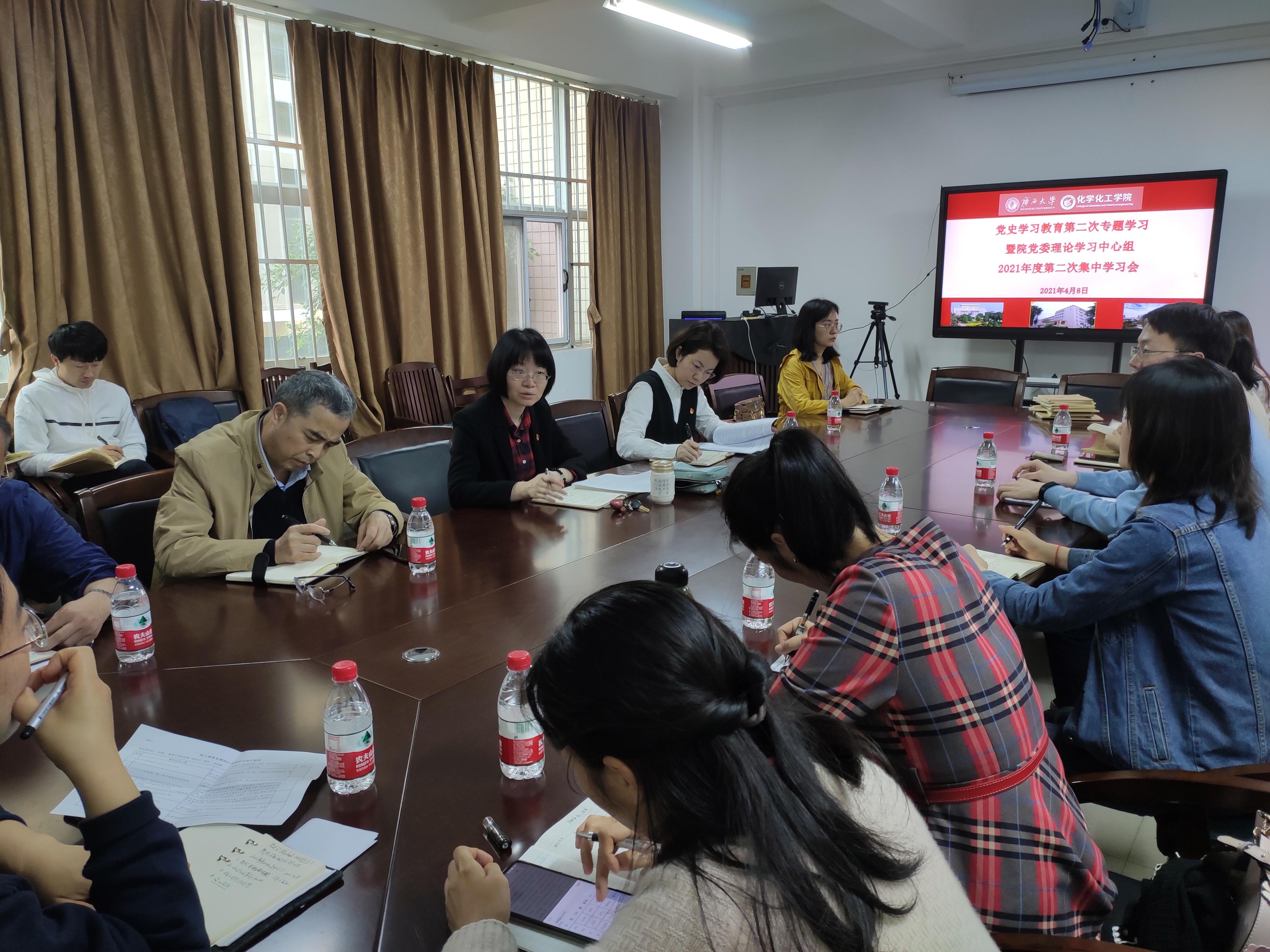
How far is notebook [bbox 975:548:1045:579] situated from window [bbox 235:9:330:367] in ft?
13.7

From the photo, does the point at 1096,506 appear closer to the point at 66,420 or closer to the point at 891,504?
the point at 891,504

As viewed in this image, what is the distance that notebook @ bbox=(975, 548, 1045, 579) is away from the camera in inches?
77.5

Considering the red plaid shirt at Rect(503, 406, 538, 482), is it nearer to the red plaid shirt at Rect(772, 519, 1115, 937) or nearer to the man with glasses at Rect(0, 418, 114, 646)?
the man with glasses at Rect(0, 418, 114, 646)

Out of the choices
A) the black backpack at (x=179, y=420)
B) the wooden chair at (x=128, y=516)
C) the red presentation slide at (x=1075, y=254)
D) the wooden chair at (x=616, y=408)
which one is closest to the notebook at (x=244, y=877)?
the wooden chair at (x=128, y=516)

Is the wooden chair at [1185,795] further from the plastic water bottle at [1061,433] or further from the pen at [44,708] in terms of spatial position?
the plastic water bottle at [1061,433]

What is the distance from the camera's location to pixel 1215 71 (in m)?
5.25

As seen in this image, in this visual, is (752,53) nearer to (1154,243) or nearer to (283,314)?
(1154,243)

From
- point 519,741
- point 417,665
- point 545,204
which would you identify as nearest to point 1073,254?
point 545,204

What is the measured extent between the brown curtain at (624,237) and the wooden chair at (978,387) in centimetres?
263

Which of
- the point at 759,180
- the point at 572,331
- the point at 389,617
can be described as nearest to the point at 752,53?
the point at 759,180

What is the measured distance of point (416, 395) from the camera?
5277 mm

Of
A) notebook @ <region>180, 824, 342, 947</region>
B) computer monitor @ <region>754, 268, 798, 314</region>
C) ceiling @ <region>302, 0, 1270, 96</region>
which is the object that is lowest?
notebook @ <region>180, 824, 342, 947</region>

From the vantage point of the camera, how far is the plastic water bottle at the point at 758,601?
168 centimetres

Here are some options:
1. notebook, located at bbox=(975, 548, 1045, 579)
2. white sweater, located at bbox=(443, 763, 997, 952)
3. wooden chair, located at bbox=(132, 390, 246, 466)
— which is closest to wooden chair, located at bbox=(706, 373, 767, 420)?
wooden chair, located at bbox=(132, 390, 246, 466)
